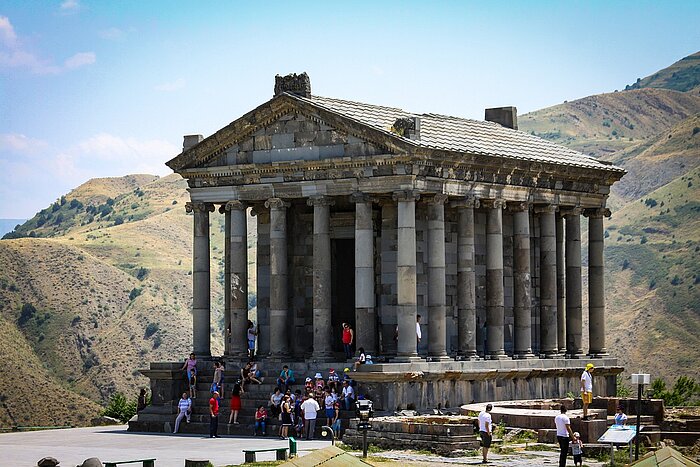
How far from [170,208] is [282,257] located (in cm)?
10843

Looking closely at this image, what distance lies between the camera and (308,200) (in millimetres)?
53438

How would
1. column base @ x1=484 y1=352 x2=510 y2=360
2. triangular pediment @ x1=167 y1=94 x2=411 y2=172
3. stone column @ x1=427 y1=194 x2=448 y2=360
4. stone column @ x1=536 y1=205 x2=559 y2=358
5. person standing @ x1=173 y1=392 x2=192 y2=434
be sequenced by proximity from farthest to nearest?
stone column @ x1=536 y1=205 x2=559 y2=358 → column base @ x1=484 y1=352 x2=510 y2=360 → stone column @ x1=427 y1=194 x2=448 y2=360 → triangular pediment @ x1=167 y1=94 x2=411 y2=172 → person standing @ x1=173 y1=392 x2=192 y2=434

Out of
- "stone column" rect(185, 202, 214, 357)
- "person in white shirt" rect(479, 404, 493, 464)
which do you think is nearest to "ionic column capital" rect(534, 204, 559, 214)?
"stone column" rect(185, 202, 214, 357)

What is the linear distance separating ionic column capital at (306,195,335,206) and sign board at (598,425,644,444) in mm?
17002

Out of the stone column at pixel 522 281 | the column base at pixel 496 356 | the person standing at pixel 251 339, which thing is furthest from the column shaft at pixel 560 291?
the person standing at pixel 251 339

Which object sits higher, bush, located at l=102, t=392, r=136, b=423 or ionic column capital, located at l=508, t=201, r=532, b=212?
ionic column capital, located at l=508, t=201, r=532, b=212

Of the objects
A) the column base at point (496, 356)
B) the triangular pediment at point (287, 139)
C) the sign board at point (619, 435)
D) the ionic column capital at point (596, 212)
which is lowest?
the sign board at point (619, 435)

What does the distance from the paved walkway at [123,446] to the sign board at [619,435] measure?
8.44 metres

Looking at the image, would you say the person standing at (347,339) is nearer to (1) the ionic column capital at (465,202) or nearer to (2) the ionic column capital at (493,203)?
(1) the ionic column capital at (465,202)

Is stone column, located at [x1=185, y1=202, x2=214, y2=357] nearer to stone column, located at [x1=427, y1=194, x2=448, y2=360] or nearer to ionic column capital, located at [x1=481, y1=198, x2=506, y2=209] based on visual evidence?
stone column, located at [x1=427, y1=194, x2=448, y2=360]

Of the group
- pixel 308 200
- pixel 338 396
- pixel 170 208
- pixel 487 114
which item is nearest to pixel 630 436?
pixel 338 396

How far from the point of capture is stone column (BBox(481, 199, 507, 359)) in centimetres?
5634

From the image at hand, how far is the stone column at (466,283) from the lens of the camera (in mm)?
54812

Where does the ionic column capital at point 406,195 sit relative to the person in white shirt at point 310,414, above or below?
above
